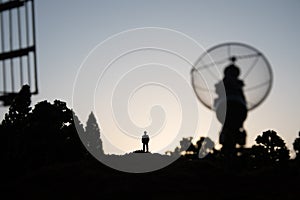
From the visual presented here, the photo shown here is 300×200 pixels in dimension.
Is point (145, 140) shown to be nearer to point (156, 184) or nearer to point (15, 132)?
point (156, 184)

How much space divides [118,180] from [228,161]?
972 cm

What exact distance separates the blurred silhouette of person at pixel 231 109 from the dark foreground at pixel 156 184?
469cm

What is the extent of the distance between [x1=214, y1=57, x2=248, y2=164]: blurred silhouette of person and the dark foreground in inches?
185

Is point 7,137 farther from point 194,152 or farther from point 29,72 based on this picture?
point 194,152

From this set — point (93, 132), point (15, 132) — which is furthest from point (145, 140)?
point (93, 132)

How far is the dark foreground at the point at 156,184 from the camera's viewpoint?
28.7 metres

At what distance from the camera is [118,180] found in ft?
108

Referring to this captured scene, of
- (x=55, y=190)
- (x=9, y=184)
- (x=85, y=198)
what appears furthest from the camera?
(x=9, y=184)

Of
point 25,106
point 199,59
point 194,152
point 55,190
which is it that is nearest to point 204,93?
point 199,59

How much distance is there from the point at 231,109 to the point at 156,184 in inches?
408

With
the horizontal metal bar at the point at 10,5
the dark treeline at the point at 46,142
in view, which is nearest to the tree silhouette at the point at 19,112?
the dark treeline at the point at 46,142

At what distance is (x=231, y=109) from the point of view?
23766 mm

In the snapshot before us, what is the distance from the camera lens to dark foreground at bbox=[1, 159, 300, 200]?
28.7 meters

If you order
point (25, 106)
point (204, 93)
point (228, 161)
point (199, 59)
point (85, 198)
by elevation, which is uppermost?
point (25, 106)
